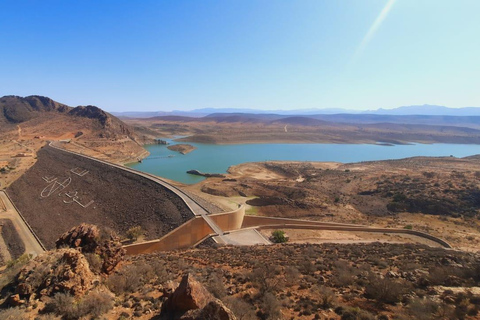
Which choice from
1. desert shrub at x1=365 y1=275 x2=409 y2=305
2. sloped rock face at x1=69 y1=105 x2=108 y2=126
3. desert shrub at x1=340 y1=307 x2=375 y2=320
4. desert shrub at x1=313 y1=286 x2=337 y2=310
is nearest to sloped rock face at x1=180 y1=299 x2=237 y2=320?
desert shrub at x1=340 y1=307 x2=375 y2=320

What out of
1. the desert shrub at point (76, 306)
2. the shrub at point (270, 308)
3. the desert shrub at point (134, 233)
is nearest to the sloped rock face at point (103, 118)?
the desert shrub at point (134, 233)

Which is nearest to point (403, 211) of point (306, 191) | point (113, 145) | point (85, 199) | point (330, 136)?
point (306, 191)

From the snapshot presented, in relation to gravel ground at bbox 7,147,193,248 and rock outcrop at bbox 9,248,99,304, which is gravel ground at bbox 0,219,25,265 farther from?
rock outcrop at bbox 9,248,99,304

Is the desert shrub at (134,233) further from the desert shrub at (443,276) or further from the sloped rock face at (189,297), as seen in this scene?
the desert shrub at (443,276)

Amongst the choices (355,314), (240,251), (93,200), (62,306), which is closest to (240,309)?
(355,314)

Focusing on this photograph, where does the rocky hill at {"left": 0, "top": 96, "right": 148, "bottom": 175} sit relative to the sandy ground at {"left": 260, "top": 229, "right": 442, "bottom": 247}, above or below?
above
